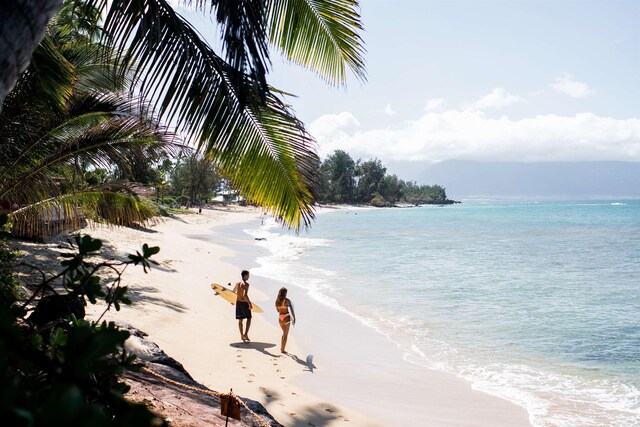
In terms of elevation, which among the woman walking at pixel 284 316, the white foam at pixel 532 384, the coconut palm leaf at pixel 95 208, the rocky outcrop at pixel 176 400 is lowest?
the white foam at pixel 532 384

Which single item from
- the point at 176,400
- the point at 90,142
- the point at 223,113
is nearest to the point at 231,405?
the point at 176,400

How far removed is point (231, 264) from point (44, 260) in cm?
982

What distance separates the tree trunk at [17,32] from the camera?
1.88 meters

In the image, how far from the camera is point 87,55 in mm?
7164

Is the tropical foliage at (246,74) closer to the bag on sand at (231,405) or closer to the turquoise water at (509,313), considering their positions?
the bag on sand at (231,405)

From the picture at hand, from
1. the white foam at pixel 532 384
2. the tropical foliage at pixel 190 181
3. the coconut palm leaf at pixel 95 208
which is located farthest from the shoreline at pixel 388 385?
the tropical foliage at pixel 190 181

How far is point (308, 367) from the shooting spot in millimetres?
9516

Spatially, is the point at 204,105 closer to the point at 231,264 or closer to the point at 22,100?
the point at 22,100

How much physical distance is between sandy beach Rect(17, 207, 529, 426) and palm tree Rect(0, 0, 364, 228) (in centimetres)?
341

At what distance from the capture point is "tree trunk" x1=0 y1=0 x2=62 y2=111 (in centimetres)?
188

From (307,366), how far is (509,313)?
8.67m

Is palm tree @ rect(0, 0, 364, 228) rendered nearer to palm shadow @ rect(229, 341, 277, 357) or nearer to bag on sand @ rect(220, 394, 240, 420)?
bag on sand @ rect(220, 394, 240, 420)

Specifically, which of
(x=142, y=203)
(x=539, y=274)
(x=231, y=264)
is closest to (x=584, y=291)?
(x=539, y=274)

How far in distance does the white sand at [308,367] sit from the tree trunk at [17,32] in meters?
5.63
